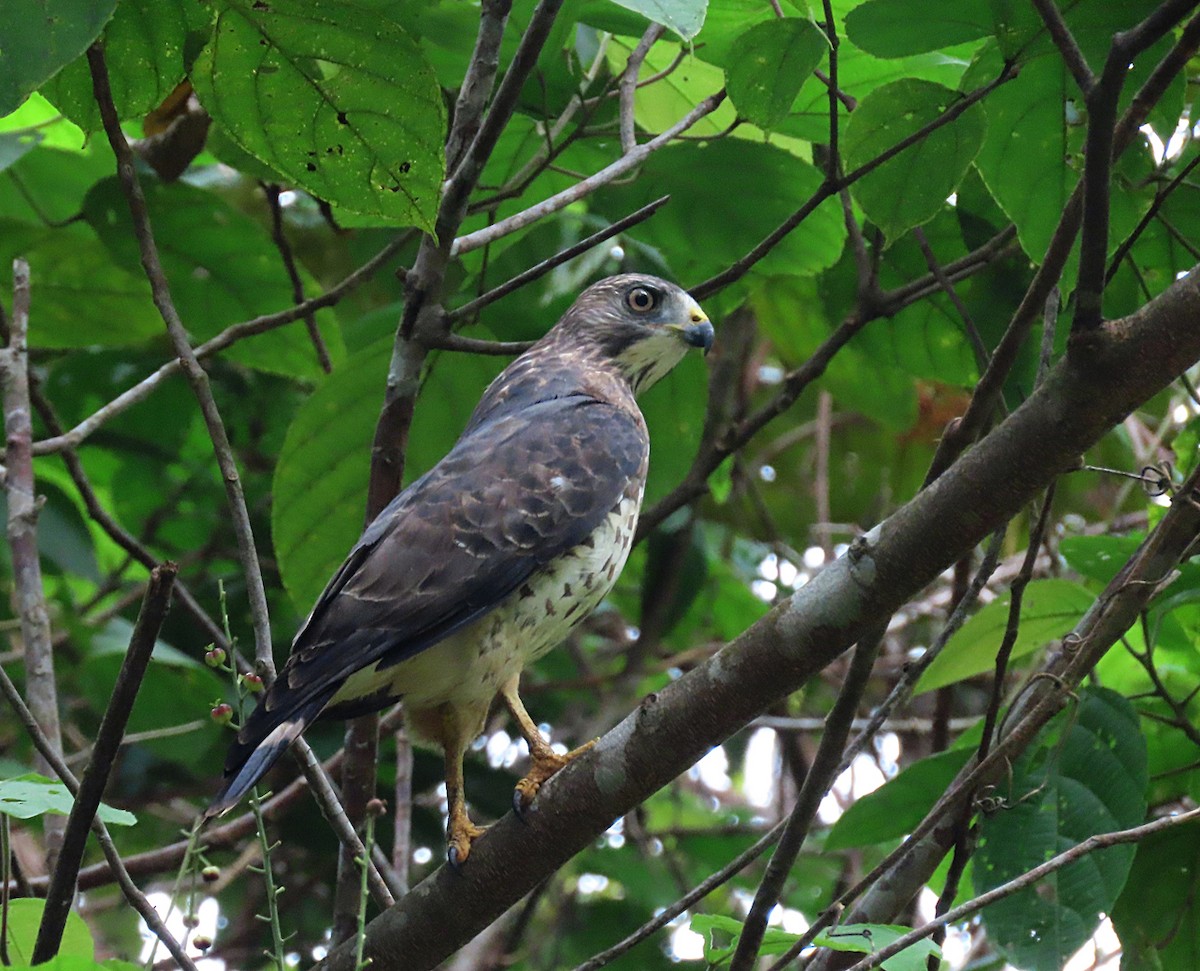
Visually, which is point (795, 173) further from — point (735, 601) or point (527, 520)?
point (735, 601)

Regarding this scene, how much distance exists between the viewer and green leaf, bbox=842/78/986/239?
3037 millimetres

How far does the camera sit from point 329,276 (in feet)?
18.5

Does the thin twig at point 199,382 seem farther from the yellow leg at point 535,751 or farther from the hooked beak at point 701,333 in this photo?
the hooked beak at point 701,333

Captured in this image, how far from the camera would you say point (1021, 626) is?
348 centimetres

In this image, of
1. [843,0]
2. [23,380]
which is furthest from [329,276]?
[843,0]

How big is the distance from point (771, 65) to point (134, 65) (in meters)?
1.35

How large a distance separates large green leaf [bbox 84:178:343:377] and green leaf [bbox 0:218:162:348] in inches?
7.1

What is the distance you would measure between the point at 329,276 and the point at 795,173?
2.42m

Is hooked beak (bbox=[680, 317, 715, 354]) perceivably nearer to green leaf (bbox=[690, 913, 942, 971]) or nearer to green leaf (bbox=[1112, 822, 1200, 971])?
green leaf (bbox=[1112, 822, 1200, 971])

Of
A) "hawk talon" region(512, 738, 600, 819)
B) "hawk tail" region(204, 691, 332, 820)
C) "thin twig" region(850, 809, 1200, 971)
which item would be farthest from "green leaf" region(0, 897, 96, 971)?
"thin twig" region(850, 809, 1200, 971)

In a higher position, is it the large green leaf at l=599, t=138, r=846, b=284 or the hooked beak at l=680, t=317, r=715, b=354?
the large green leaf at l=599, t=138, r=846, b=284

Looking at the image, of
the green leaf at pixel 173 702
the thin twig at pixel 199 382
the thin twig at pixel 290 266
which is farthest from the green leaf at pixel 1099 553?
the green leaf at pixel 173 702

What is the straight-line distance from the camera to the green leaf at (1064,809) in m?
2.93

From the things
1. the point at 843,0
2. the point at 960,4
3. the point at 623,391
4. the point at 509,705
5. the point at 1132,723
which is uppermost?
the point at 843,0
